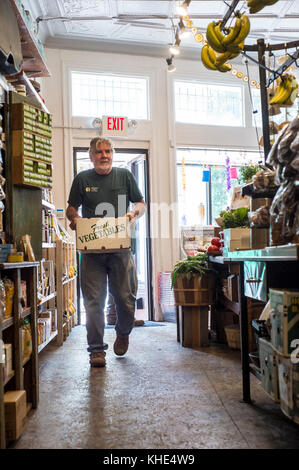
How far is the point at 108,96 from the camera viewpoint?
6090mm

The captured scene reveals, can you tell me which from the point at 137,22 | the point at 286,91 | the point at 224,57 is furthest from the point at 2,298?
the point at 137,22

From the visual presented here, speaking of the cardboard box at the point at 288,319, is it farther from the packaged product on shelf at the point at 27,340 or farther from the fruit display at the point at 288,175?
the packaged product on shelf at the point at 27,340

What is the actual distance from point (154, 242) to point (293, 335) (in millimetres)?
4365

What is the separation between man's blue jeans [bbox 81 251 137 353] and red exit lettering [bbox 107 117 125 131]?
9.42 ft

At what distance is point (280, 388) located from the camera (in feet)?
5.76

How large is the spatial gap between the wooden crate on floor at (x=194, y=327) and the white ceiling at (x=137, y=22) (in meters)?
3.49

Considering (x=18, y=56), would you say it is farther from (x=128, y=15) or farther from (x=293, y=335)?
(x=128, y=15)

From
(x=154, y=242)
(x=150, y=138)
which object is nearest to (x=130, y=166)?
(x=150, y=138)

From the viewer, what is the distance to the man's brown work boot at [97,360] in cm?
332

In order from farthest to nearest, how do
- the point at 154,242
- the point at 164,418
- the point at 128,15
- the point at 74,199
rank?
the point at 154,242 → the point at 128,15 → the point at 74,199 → the point at 164,418

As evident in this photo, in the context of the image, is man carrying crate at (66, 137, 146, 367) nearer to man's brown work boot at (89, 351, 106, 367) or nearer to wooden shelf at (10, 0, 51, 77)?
man's brown work boot at (89, 351, 106, 367)

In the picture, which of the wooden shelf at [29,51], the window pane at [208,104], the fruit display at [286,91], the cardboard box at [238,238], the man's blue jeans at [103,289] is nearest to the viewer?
the cardboard box at [238,238]

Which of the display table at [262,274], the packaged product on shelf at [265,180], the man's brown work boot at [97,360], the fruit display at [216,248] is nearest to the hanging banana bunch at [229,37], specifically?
the fruit display at [216,248]

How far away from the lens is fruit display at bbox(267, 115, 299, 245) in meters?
1.70
